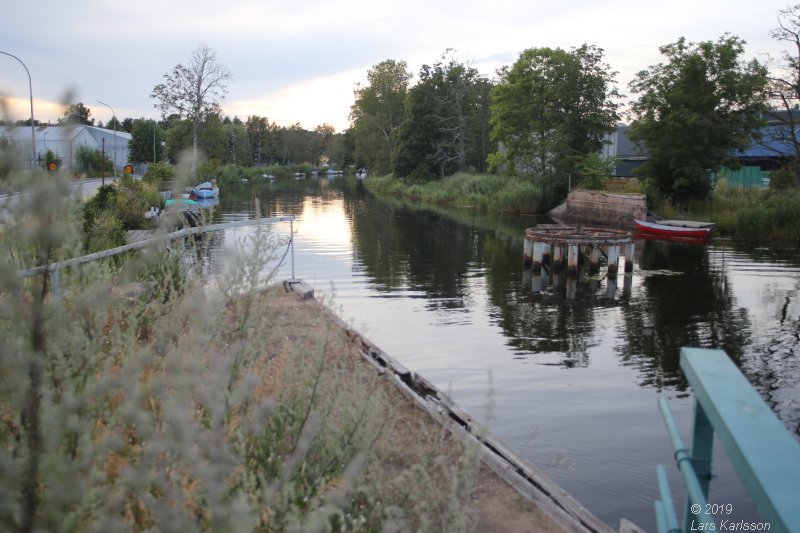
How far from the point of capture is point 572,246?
2031 cm

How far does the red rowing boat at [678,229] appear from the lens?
1202 inches

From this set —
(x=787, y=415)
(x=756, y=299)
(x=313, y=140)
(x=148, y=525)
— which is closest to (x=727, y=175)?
(x=756, y=299)

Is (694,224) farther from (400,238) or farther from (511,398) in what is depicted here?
(511,398)

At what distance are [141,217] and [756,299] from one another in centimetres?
1894

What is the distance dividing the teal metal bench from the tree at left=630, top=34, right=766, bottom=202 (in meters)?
37.4

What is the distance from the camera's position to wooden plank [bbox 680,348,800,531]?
1.20 metres

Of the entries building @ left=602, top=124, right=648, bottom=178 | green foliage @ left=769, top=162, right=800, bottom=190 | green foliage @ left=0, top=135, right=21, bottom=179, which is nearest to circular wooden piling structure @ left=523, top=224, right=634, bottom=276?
green foliage @ left=769, top=162, right=800, bottom=190

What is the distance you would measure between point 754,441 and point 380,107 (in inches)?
3745

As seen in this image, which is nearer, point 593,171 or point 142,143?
point 593,171

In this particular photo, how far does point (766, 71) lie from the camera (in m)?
36.6

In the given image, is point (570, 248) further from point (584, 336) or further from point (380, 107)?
point (380, 107)

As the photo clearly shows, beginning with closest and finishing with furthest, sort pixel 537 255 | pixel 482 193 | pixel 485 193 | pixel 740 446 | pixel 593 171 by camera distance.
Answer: pixel 740 446 < pixel 537 255 < pixel 593 171 < pixel 485 193 < pixel 482 193

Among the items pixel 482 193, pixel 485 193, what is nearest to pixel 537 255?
pixel 485 193

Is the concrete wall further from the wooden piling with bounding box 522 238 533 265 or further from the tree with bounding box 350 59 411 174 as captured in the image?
the tree with bounding box 350 59 411 174
